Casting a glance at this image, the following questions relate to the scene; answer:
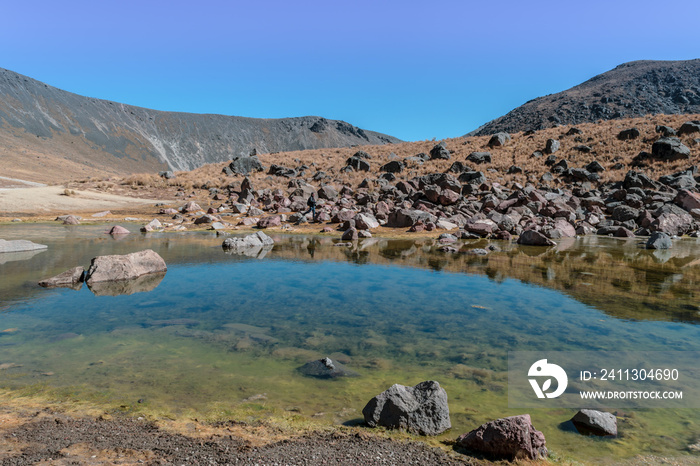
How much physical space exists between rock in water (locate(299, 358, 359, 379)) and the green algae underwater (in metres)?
0.11

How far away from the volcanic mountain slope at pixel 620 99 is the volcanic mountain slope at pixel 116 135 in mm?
70023

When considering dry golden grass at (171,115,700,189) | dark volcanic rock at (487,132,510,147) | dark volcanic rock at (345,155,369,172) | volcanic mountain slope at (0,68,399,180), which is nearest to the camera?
dry golden grass at (171,115,700,189)

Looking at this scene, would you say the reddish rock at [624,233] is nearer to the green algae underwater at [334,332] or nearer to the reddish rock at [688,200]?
the reddish rock at [688,200]

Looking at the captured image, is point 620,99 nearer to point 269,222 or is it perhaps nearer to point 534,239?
point 534,239

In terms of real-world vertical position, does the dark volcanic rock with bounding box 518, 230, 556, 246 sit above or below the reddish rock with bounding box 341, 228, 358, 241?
above

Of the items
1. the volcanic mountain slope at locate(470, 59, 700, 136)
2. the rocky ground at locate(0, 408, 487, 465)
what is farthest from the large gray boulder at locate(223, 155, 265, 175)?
the volcanic mountain slope at locate(470, 59, 700, 136)

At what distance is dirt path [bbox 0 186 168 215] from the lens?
26766 mm

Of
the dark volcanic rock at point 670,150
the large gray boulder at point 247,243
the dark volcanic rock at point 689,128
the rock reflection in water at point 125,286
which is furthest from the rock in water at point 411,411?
the dark volcanic rock at point 689,128

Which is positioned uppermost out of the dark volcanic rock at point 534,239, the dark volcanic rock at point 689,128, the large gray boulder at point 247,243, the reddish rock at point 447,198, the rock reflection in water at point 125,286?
the dark volcanic rock at point 689,128

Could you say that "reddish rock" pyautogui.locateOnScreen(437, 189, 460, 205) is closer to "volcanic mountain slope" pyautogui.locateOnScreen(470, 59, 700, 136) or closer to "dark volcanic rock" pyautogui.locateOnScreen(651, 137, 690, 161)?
"dark volcanic rock" pyautogui.locateOnScreen(651, 137, 690, 161)

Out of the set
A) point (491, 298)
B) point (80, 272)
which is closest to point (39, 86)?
point (80, 272)

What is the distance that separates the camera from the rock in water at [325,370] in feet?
17.0

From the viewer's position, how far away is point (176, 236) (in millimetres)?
19422

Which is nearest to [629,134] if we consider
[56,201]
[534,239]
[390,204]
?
[390,204]
